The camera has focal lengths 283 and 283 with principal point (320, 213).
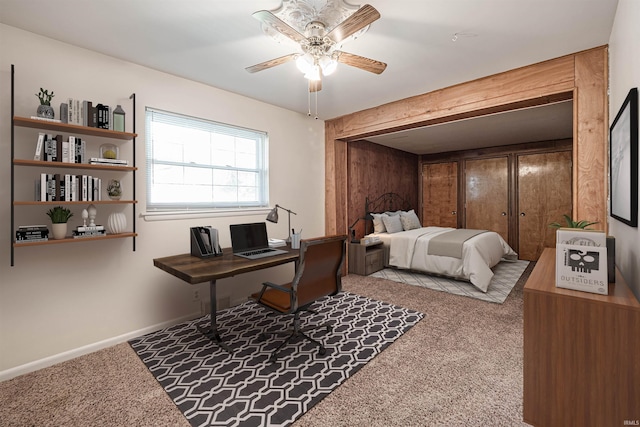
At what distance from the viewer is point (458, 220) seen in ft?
21.9

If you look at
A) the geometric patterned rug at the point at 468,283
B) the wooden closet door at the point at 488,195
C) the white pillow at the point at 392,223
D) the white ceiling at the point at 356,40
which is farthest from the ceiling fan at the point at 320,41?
the wooden closet door at the point at 488,195

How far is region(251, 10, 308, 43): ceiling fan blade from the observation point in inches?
61.3

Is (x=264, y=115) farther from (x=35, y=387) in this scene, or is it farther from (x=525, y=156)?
(x=525, y=156)

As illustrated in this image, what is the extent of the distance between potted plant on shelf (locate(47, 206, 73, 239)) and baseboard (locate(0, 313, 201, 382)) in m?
0.97

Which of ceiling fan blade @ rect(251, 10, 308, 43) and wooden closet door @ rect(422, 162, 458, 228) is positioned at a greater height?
ceiling fan blade @ rect(251, 10, 308, 43)

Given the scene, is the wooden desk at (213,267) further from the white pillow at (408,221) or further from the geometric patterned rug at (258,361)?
the white pillow at (408,221)

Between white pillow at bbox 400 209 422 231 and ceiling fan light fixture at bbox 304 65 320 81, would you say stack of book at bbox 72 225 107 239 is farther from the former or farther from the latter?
white pillow at bbox 400 209 422 231

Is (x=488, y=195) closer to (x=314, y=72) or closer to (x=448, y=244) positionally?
(x=448, y=244)

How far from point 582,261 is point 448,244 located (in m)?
2.89

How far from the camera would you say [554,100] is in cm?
271

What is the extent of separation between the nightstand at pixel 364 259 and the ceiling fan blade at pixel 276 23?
3.43 metres

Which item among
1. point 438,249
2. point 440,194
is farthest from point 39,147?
point 440,194

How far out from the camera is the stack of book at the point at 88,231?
2197 millimetres

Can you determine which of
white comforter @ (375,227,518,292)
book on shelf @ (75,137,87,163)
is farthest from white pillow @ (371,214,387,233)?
book on shelf @ (75,137,87,163)
